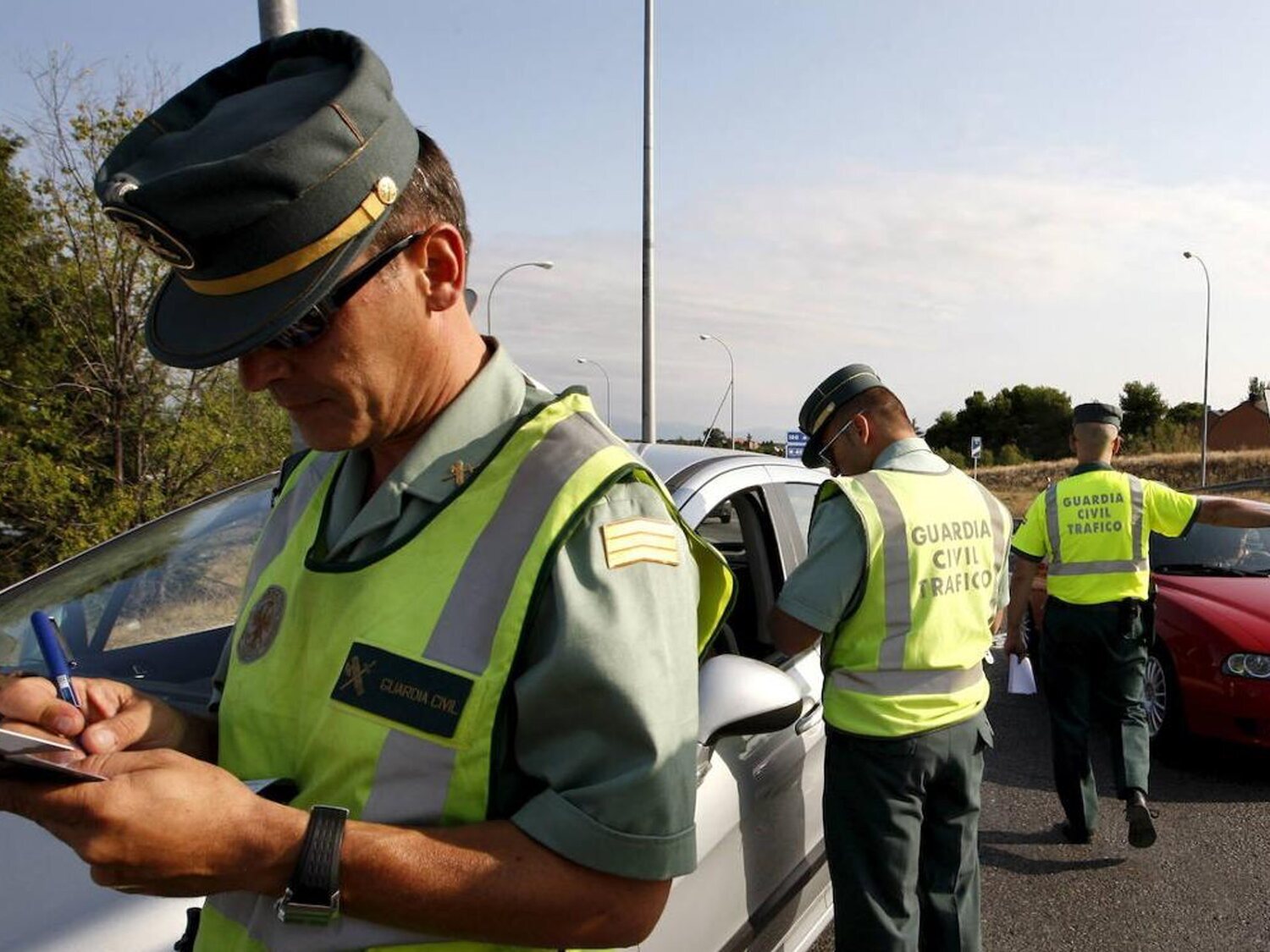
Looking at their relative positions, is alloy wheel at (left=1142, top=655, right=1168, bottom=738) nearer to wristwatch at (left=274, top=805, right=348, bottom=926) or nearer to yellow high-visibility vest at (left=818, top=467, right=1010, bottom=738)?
yellow high-visibility vest at (left=818, top=467, right=1010, bottom=738)

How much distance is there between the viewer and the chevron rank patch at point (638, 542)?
1094 millimetres

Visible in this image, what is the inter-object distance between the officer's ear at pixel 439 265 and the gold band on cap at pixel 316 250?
2.5 inches

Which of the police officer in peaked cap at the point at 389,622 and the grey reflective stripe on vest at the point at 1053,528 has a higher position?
the police officer in peaked cap at the point at 389,622

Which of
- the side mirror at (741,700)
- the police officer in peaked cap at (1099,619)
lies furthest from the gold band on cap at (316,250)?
the police officer in peaked cap at (1099,619)

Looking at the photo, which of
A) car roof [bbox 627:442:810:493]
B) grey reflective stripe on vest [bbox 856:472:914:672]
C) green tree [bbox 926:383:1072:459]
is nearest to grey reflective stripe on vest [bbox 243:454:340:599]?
car roof [bbox 627:442:810:493]

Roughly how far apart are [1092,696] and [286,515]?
423 centimetres

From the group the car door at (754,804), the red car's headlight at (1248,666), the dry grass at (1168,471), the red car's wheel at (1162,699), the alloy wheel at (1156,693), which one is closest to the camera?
the car door at (754,804)

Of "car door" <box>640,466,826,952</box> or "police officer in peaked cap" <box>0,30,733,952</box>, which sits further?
"car door" <box>640,466,826,952</box>

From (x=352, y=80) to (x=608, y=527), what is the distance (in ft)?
2.00

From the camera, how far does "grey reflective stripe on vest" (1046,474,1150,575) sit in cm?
450

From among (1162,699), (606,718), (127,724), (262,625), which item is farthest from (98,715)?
(1162,699)

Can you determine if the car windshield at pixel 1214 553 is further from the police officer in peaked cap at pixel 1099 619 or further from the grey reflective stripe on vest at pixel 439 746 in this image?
the grey reflective stripe on vest at pixel 439 746

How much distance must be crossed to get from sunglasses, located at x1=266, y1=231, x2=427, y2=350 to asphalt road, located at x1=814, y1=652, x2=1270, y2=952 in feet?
10.4

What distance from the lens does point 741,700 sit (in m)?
1.86
